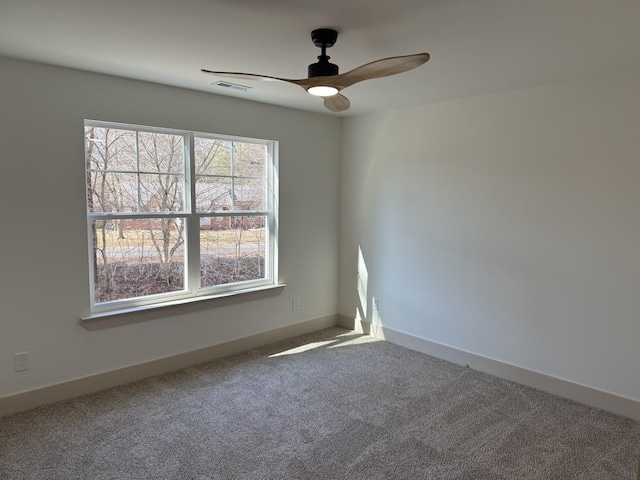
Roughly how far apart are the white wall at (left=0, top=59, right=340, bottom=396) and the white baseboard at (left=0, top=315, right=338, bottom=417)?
2.0 inches

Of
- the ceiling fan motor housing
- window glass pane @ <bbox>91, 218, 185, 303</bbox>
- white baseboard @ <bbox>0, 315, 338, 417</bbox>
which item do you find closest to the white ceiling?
the ceiling fan motor housing

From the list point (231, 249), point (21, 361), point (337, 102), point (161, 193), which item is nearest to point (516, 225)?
point (337, 102)

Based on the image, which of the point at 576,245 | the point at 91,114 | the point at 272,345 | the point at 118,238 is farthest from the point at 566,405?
the point at 91,114

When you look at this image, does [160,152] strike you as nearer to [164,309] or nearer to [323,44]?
[164,309]

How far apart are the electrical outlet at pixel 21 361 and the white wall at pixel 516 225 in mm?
3053

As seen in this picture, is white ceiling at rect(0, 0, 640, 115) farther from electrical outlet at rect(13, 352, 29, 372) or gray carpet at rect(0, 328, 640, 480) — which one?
gray carpet at rect(0, 328, 640, 480)

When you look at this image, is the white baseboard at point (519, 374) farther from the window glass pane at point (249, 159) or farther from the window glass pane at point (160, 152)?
the window glass pane at point (160, 152)

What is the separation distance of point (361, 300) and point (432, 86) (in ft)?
7.74

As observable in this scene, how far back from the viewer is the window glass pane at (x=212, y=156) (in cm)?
371

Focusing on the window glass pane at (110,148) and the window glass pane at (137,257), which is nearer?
the window glass pane at (110,148)

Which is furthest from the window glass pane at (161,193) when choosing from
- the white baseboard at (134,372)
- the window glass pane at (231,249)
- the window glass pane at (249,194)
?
the white baseboard at (134,372)

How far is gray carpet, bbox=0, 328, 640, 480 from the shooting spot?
2.31m

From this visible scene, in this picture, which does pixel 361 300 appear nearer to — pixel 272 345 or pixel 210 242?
pixel 272 345

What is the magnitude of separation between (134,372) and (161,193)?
1.46 m
